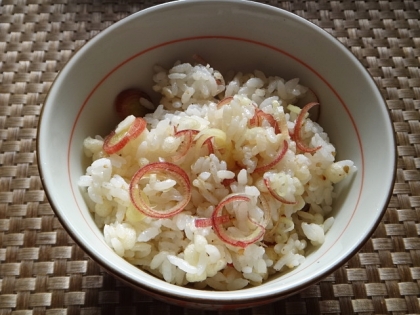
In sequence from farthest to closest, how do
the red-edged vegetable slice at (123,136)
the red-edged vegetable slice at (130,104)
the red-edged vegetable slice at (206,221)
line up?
the red-edged vegetable slice at (130,104)
the red-edged vegetable slice at (123,136)
the red-edged vegetable slice at (206,221)

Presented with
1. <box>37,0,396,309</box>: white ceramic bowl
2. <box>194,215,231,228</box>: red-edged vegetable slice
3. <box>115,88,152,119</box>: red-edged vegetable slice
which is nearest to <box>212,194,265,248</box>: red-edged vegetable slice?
<box>194,215,231,228</box>: red-edged vegetable slice

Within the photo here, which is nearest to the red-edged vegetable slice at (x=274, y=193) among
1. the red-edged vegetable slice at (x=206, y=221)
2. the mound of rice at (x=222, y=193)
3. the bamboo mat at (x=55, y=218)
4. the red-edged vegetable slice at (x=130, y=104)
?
the mound of rice at (x=222, y=193)

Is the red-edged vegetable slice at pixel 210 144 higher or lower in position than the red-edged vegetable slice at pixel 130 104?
lower

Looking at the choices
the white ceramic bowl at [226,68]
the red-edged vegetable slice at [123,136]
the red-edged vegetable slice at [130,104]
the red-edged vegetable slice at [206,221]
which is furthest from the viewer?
the red-edged vegetable slice at [130,104]

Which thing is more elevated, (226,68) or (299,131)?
(226,68)

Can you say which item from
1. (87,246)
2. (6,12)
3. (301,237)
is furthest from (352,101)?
(6,12)

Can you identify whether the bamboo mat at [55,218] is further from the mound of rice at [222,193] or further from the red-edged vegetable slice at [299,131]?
the red-edged vegetable slice at [299,131]

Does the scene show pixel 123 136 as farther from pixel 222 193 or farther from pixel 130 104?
pixel 222 193

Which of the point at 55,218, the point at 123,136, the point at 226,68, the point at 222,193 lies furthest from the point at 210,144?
the point at 55,218
